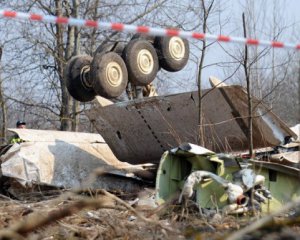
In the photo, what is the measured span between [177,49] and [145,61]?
2.51ft

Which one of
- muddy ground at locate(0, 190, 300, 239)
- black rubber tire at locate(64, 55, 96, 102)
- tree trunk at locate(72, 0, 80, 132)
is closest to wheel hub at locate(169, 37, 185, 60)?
black rubber tire at locate(64, 55, 96, 102)

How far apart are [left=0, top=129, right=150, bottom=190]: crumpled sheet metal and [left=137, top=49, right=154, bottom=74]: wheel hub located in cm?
134

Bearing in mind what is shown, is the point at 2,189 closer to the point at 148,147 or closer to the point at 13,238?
the point at 148,147

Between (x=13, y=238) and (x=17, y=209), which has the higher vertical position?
(x=13, y=238)

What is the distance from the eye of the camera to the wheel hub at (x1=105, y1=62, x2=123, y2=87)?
833 centimetres

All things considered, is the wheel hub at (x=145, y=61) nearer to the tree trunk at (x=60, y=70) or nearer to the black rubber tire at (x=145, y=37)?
the black rubber tire at (x=145, y=37)

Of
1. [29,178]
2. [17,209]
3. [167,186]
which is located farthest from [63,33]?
[17,209]

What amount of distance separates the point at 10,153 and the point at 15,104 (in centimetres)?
1195

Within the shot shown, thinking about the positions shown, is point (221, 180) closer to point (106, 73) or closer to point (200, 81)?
point (200, 81)

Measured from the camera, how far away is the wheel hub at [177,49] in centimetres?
927

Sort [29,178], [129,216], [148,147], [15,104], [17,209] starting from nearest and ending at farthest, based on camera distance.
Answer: [129,216]
[17,209]
[29,178]
[148,147]
[15,104]

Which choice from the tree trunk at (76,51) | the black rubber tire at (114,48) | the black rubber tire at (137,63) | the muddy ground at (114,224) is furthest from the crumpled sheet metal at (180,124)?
the tree trunk at (76,51)

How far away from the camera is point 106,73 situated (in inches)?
326

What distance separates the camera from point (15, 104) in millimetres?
19812
